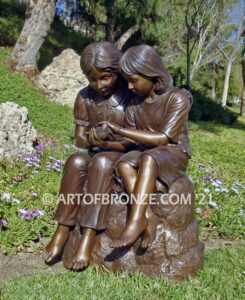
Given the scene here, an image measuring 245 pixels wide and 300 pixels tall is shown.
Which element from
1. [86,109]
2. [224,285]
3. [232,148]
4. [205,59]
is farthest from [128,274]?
[205,59]

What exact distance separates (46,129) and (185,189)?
5.00 metres

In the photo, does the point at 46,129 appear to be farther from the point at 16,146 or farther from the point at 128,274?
the point at 128,274

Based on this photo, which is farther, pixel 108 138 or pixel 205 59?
pixel 205 59

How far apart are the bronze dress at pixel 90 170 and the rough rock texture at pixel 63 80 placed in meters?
5.99

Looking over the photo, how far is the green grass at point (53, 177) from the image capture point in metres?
4.24

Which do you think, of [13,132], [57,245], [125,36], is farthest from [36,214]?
[125,36]

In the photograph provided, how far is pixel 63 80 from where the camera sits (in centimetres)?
960

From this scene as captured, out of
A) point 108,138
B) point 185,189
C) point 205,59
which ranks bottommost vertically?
point 205,59

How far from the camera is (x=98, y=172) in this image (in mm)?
3324

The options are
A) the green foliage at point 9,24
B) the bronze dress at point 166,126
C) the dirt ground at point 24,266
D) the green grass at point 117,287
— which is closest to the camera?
the green grass at point 117,287

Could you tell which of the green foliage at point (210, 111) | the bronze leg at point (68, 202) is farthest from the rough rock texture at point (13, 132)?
the green foliage at point (210, 111)

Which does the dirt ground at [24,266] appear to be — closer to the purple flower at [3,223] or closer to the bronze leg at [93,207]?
the bronze leg at [93,207]

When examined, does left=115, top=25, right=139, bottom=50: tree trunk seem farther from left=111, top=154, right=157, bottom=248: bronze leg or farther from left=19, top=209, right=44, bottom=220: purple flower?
left=111, top=154, right=157, bottom=248: bronze leg

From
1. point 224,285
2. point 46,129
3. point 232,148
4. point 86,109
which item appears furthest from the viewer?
point 232,148
